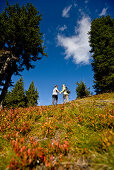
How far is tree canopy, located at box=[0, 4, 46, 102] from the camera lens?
439 inches

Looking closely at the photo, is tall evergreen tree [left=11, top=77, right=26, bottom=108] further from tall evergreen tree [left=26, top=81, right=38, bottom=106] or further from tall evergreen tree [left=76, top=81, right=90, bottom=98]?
tall evergreen tree [left=76, top=81, right=90, bottom=98]

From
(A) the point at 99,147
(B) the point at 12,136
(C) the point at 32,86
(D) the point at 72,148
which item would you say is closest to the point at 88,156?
(A) the point at 99,147

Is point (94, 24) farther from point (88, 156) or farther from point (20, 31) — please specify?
point (88, 156)

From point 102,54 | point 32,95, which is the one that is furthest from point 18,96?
point 102,54

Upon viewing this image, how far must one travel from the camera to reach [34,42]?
12414mm

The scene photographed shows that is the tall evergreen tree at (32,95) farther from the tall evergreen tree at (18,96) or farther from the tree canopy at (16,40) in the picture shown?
the tree canopy at (16,40)

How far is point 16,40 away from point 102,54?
14197 millimetres

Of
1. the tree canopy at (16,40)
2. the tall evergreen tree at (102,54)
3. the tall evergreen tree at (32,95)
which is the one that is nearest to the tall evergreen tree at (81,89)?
the tall evergreen tree at (102,54)

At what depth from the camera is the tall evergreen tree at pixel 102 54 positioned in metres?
15.4

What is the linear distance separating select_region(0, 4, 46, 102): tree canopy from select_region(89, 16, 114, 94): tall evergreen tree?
10.2 metres

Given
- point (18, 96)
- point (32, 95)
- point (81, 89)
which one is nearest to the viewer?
point (18, 96)

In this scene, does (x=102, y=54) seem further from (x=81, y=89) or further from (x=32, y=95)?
(x=32, y=95)

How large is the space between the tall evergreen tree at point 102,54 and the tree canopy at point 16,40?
1021 centimetres

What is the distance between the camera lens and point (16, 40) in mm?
11836
